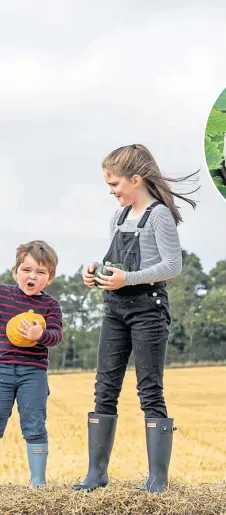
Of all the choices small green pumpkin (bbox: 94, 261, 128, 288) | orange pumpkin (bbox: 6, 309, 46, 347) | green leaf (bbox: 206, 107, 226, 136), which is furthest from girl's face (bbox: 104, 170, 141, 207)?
green leaf (bbox: 206, 107, 226, 136)

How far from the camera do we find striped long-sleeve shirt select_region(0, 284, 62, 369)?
16.2ft

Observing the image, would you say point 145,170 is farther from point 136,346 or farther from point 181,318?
point 181,318

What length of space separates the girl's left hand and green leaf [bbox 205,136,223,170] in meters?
1.82

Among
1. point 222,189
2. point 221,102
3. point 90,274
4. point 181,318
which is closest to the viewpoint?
point 90,274

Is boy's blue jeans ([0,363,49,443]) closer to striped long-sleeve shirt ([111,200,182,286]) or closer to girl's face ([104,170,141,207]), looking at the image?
striped long-sleeve shirt ([111,200,182,286])

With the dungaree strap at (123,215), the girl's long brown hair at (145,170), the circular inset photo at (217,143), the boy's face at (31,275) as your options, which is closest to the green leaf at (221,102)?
the circular inset photo at (217,143)

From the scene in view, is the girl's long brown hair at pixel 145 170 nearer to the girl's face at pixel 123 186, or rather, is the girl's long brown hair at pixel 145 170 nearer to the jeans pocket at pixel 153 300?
the girl's face at pixel 123 186

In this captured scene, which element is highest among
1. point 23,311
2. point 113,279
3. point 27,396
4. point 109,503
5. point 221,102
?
point 221,102

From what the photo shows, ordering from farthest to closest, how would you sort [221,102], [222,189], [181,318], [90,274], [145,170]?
[181,318] → [221,102] → [222,189] → [145,170] → [90,274]

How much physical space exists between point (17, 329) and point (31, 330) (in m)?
0.09

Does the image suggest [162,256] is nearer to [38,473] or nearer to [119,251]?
[119,251]

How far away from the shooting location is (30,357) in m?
4.95

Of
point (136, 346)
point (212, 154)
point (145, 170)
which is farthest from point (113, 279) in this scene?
point (212, 154)

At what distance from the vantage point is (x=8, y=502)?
15.6 ft
